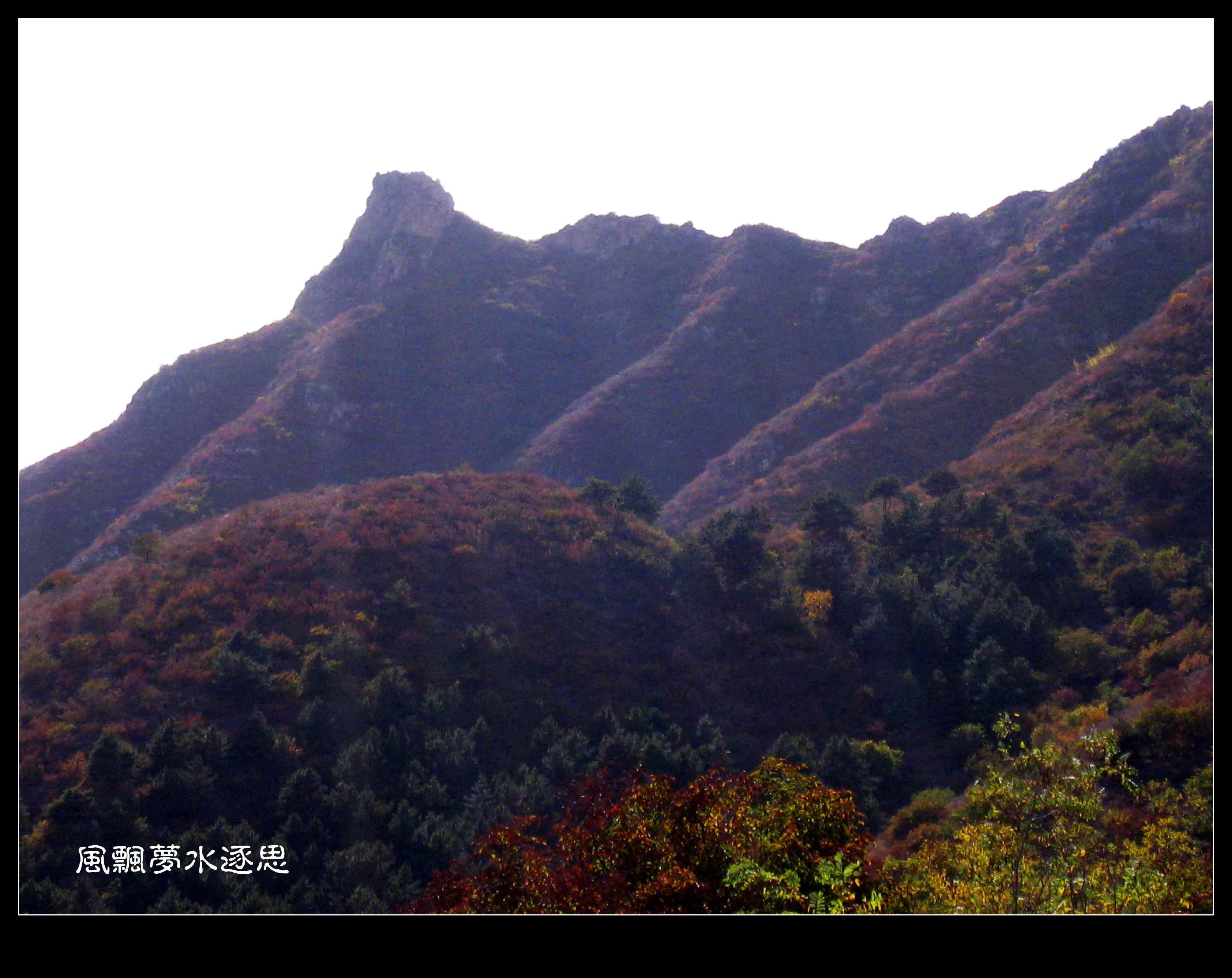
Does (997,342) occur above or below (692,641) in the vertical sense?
above

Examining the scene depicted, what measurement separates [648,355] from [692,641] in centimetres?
4609

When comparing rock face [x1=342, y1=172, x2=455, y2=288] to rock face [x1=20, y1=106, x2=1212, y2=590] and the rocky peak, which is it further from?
the rocky peak

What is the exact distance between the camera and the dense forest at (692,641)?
24.8 feet

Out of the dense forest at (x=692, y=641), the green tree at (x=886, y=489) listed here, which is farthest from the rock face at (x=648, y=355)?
the green tree at (x=886, y=489)

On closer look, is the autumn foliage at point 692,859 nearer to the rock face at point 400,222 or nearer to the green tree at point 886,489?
the green tree at point 886,489

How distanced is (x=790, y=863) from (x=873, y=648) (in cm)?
1713

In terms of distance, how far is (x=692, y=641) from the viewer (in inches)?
936

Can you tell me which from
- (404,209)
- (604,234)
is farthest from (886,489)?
(404,209)

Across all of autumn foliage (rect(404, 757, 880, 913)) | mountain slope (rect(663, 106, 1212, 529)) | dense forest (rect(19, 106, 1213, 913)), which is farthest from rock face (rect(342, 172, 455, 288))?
autumn foliage (rect(404, 757, 880, 913))

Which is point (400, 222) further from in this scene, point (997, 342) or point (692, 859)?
→ point (692, 859)

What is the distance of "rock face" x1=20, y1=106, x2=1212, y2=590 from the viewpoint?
44.8 metres

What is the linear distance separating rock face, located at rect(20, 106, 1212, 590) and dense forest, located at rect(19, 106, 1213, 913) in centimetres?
41
